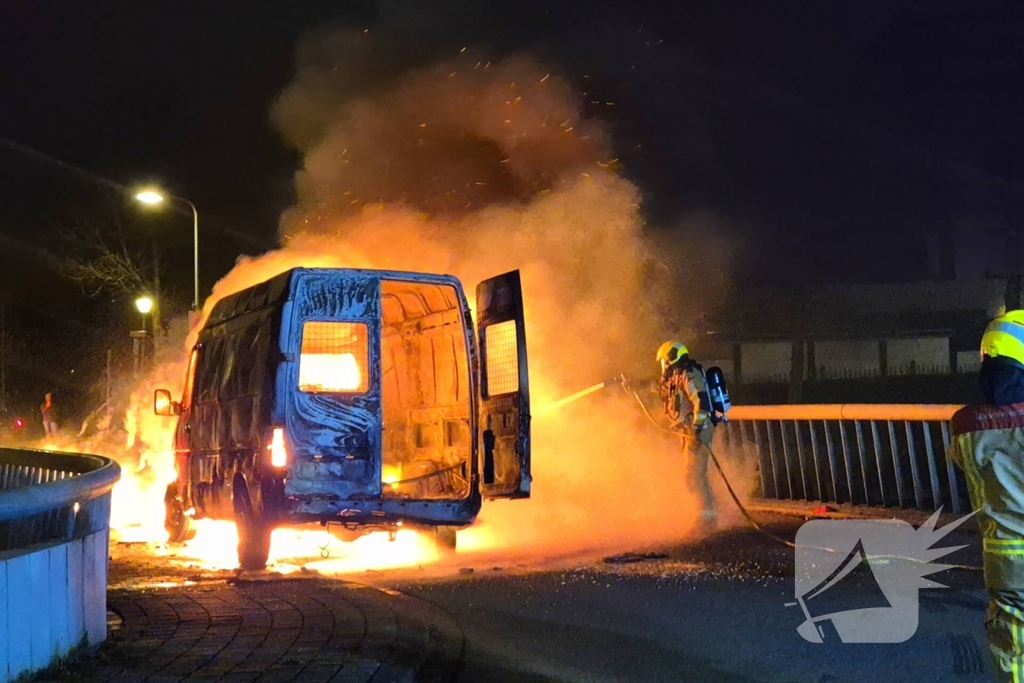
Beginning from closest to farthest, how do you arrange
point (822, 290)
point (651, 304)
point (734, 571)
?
Result: point (734, 571), point (651, 304), point (822, 290)

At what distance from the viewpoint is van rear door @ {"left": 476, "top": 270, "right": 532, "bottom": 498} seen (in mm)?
9711

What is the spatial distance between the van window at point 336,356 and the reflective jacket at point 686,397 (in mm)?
3489

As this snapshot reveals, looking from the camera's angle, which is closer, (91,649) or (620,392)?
(91,649)

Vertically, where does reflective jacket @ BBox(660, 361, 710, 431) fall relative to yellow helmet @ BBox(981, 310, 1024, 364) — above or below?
above

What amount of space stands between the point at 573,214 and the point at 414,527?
283 inches

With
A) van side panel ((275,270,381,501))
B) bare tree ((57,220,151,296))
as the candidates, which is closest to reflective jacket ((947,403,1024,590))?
van side panel ((275,270,381,501))

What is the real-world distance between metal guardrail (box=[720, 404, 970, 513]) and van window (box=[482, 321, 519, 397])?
3.79 m

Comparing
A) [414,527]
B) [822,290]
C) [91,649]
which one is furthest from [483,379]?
[822,290]

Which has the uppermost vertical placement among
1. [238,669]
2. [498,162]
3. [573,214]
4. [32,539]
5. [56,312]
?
[56,312]

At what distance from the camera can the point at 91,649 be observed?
613cm

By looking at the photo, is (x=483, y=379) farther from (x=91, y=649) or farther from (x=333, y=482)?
(x=91, y=649)

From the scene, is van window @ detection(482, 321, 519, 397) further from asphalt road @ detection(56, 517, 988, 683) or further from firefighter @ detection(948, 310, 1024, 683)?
firefighter @ detection(948, 310, 1024, 683)

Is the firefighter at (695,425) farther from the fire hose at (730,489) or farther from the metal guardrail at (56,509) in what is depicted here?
the metal guardrail at (56,509)

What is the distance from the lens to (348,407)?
9359 millimetres
